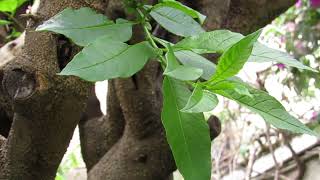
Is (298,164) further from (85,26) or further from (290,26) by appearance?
(85,26)

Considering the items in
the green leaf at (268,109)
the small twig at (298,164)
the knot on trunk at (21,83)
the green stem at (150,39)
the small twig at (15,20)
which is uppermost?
the green stem at (150,39)

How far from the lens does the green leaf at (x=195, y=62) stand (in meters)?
0.48

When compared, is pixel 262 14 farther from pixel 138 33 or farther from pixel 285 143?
pixel 285 143

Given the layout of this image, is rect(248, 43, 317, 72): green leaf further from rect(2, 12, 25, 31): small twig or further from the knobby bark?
rect(2, 12, 25, 31): small twig

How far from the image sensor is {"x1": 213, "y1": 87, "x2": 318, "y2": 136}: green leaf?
0.42m

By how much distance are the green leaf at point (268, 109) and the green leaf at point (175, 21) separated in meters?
0.14

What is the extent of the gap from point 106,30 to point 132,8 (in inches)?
2.2

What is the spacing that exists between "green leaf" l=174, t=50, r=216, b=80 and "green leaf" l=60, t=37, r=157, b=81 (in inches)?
1.0

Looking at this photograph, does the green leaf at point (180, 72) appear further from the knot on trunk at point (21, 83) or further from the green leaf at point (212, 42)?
the knot on trunk at point (21, 83)

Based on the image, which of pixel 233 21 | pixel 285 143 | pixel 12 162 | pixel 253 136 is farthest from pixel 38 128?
pixel 253 136

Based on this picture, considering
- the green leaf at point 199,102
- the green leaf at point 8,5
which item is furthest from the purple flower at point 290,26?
the green leaf at point 199,102

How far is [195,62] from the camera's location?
0.49 meters

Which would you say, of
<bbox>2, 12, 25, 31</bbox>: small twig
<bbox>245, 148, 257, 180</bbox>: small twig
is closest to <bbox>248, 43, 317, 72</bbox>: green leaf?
<bbox>2, 12, 25, 31</bbox>: small twig

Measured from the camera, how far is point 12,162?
701 mm
